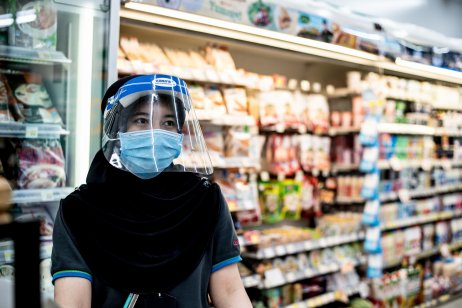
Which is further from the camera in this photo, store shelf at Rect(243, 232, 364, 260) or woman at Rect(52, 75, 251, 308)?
store shelf at Rect(243, 232, 364, 260)

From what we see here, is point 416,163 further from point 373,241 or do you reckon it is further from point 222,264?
point 222,264

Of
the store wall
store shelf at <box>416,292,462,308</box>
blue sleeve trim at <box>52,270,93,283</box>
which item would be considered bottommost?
store shelf at <box>416,292,462,308</box>

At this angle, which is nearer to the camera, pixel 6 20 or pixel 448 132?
pixel 6 20

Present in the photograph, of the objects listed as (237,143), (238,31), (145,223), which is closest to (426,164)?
(237,143)

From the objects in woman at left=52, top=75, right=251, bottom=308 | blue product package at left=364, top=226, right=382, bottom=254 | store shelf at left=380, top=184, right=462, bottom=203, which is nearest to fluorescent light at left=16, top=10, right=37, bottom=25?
woman at left=52, top=75, right=251, bottom=308

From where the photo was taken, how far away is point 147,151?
1580 millimetres

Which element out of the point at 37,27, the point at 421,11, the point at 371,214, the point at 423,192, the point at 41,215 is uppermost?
the point at 421,11

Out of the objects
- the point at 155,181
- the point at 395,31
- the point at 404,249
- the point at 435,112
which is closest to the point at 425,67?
the point at 395,31

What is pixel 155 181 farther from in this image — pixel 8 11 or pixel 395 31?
pixel 395 31

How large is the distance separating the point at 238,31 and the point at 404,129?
8.09 ft

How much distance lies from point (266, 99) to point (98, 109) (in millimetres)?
1808

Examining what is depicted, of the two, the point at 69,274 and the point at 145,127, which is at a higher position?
the point at 145,127

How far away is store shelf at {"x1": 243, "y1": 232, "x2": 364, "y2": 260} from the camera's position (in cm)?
376

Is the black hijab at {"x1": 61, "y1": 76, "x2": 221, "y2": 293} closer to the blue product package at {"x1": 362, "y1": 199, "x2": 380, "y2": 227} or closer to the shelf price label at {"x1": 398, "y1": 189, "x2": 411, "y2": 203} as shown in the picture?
the blue product package at {"x1": 362, "y1": 199, "x2": 380, "y2": 227}
